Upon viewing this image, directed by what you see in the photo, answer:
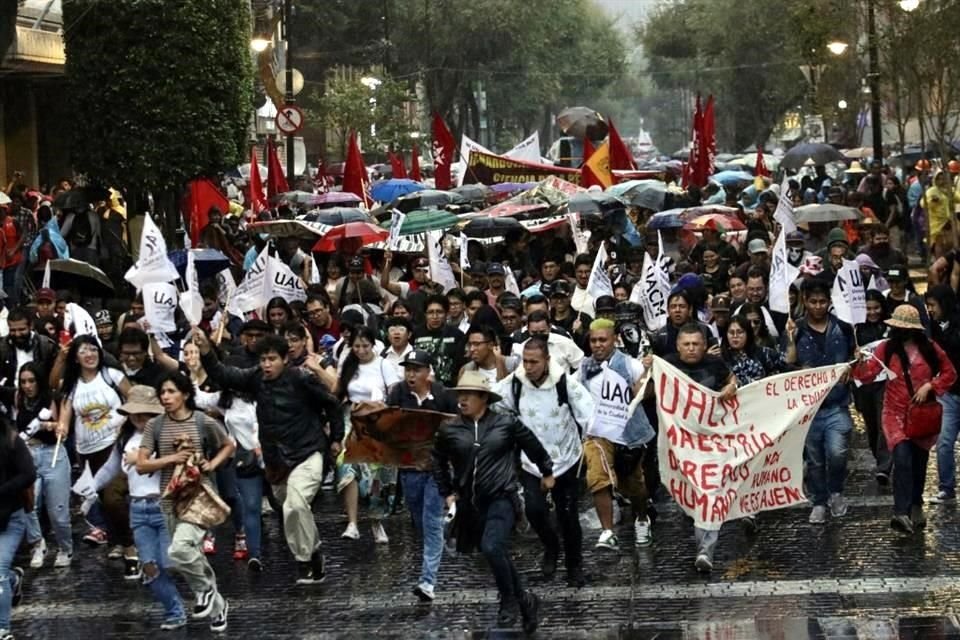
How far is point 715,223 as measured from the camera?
2334cm

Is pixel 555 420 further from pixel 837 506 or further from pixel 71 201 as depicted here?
pixel 71 201

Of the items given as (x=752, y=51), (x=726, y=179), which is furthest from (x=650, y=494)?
(x=752, y=51)

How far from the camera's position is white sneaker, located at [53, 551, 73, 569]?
1263 centimetres

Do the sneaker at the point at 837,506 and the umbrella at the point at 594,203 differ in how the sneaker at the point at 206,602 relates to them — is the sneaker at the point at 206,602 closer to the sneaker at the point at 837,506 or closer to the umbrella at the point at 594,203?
the sneaker at the point at 837,506

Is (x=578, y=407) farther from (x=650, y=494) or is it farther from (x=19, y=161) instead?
(x=19, y=161)

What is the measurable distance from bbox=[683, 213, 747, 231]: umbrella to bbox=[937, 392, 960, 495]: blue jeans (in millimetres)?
9829

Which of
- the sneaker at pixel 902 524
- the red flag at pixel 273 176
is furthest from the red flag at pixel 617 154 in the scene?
the sneaker at pixel 902 524

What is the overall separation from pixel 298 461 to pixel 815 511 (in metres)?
3.71

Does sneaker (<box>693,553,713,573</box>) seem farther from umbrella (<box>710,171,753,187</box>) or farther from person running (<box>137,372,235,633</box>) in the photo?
umbrella (<box>710,171,753,187</box>)

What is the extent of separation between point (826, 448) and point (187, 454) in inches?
181

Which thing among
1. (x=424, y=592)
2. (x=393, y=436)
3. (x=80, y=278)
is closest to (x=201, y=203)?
(x=80, y=278)

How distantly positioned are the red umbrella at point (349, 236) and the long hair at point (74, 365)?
378 inches

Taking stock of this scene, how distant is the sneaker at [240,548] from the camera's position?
41.3 ft

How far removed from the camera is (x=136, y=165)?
2375 centimetres
